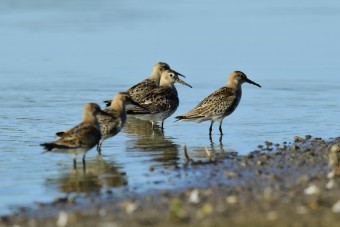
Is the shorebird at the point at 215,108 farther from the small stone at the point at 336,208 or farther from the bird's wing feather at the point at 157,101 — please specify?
the small stone at the point at 336,208

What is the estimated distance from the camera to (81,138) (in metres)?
12.7

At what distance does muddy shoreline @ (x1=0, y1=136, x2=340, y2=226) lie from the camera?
9125 millimetres

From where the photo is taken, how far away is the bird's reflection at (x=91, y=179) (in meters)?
11.6

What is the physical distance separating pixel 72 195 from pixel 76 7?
27.6 m

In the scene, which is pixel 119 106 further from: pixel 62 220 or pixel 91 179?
pixel 62 220

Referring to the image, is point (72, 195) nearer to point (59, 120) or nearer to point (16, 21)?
point (59, 120)

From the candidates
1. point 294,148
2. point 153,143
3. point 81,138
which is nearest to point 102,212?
point 81,138

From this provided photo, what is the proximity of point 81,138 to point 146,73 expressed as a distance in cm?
1064

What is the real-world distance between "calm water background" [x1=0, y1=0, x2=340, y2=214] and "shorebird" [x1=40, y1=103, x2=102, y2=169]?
40 cm

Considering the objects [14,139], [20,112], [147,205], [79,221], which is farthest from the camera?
[20,112]

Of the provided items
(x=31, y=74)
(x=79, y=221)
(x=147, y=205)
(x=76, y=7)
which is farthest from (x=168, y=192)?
(x=76, y=7)

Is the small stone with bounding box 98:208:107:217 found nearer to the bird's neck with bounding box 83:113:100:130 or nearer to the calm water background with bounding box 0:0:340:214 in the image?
the calm water background with bounding box 0:0:340:214

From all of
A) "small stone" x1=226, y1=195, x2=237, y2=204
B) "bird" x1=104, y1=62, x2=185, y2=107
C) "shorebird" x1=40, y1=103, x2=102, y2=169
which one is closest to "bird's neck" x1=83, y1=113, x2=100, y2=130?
"shorebird" x1=40, y1=103, x2=102, y2=169

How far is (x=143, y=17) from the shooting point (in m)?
33.8
